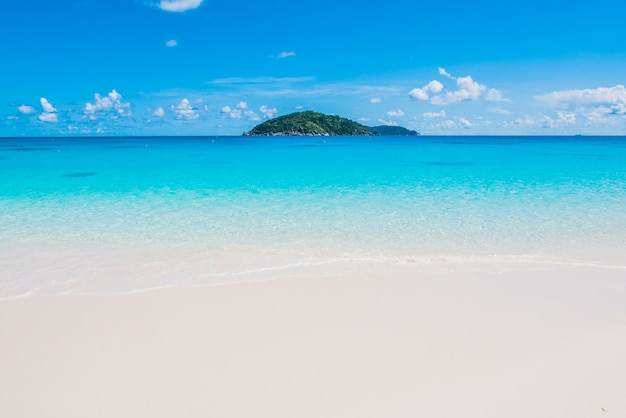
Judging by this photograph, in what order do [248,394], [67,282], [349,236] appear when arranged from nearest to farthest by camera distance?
[248,394] < [67,282] < [349,236]

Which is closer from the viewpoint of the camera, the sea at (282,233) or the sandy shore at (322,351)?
the sandy shore at (322,351)

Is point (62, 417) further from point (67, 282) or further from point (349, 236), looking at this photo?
point (349, 236)

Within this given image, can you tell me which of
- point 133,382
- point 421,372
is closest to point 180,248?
point 133,382

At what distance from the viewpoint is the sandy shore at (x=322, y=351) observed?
3771mm

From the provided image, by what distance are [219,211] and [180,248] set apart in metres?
4.14

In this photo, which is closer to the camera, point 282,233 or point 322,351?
point 322,351

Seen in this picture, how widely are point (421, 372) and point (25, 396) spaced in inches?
152

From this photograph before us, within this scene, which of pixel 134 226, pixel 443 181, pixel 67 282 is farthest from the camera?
pixel 443 181

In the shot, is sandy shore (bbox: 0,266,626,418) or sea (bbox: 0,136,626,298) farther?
sea (bbox: 0,136,626,298)

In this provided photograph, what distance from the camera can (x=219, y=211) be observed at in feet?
42.2

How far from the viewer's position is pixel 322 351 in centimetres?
459

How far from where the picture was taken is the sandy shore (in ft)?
12.4

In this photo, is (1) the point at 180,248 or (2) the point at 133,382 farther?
(1) the point at 180,248

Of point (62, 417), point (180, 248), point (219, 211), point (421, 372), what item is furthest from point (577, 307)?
point (219, 211)
